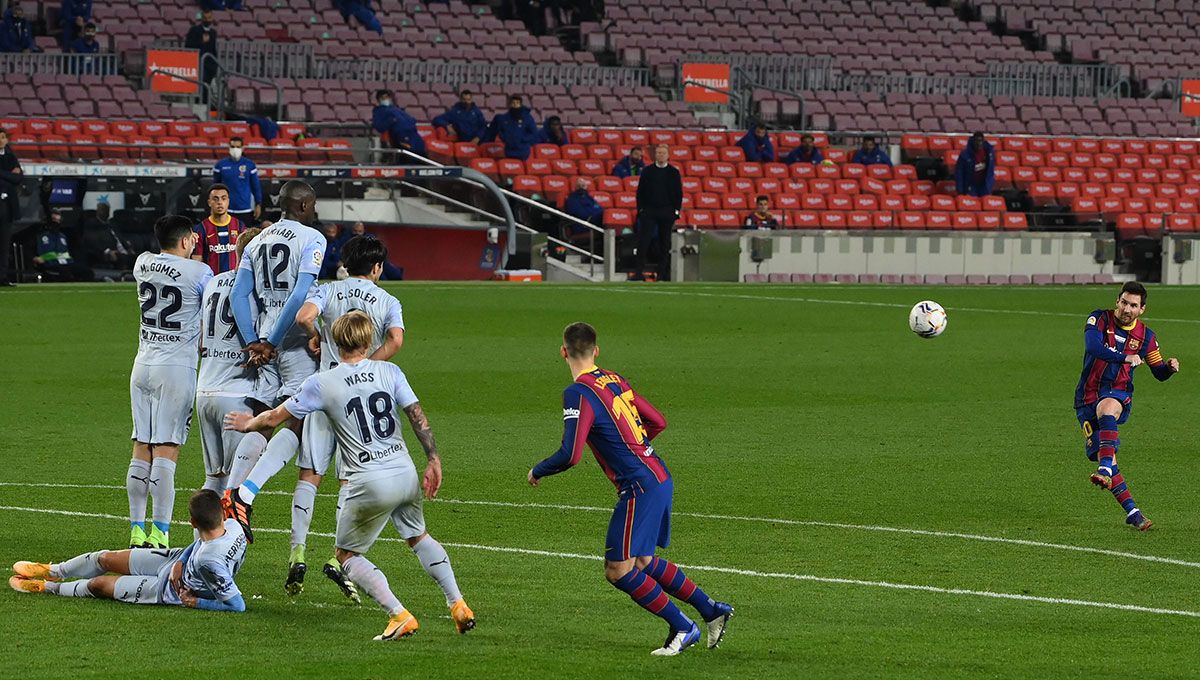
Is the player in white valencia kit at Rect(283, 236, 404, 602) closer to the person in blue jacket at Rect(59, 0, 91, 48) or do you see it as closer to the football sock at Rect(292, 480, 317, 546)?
the football sock at Rect(292, 480, 317, 546)

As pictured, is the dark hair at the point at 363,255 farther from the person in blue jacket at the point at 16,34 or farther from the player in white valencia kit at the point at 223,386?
the person in blue jacket at the point at 16,34

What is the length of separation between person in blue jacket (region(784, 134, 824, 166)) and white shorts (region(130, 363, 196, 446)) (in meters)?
27.1

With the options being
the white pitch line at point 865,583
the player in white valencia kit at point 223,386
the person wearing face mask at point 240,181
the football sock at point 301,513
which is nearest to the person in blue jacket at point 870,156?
the person wearing face mask at point 240,181

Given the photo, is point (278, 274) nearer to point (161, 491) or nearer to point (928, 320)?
point (161, 491)

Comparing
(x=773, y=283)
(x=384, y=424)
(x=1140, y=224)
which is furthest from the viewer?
(x=1140, y=224)

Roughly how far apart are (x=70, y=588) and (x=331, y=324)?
1.78 metres

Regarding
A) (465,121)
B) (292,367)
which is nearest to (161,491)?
(292,367)

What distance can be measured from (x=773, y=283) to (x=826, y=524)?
19957 millimetres

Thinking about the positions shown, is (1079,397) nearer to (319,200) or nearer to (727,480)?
(727,480)

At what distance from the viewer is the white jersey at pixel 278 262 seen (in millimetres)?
10031

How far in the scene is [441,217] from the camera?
31734 mm

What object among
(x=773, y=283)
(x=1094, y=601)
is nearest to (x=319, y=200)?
(x=773, y=283)

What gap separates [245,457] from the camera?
10031 mm

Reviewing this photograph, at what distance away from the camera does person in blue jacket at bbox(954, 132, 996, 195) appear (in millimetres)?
36406
